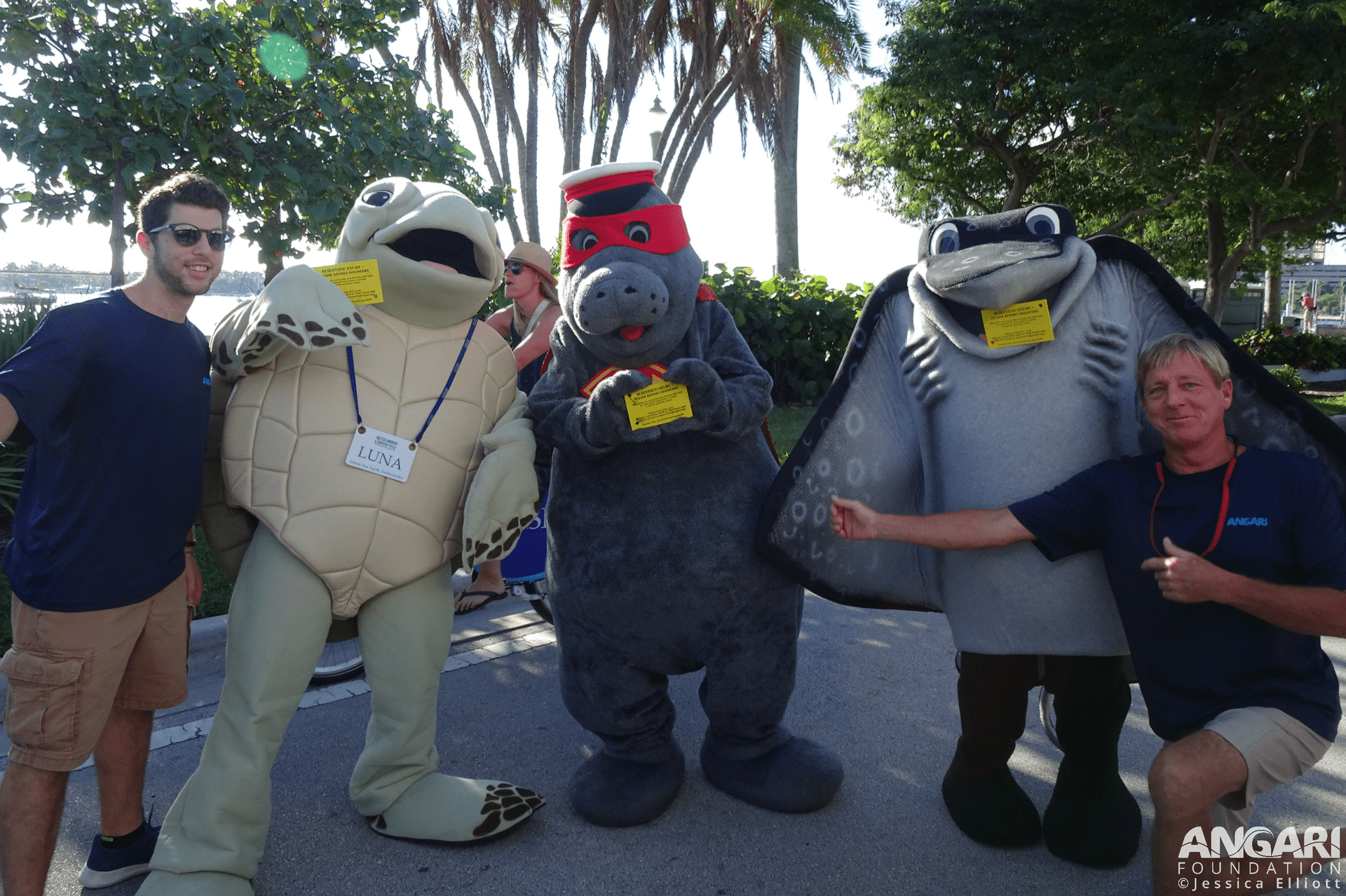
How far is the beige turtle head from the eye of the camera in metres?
2.38

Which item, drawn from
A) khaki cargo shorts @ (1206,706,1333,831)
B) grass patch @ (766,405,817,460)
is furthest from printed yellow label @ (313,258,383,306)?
grass patch @ (766,405,817,460)

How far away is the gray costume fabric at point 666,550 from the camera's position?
7.88 ft

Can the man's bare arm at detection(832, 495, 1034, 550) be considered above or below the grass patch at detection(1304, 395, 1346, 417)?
above

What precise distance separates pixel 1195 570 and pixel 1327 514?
32 cm

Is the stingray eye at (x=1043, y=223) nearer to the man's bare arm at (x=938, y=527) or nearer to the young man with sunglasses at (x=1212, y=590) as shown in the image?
the young man with sunglasses at (x=1212, y=590)

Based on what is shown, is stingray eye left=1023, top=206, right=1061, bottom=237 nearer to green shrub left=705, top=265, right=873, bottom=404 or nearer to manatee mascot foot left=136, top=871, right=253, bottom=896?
manatee mascot foot left=136, top=871, right=253, bottom=896

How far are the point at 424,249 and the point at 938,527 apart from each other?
1603mm

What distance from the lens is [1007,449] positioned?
225 cm

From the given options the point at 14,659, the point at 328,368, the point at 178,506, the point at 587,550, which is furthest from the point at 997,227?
the point at 14,659

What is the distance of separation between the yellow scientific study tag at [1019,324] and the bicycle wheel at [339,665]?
2.81m

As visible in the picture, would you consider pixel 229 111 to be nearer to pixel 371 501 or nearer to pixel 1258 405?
pixel 371 501

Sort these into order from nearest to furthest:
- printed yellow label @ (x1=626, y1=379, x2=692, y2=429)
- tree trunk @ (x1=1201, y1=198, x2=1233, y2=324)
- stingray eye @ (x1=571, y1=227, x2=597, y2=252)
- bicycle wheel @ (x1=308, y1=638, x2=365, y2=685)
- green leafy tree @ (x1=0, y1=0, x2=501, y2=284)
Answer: printed yellow label @ (x1=626, y1=379, x2=692, y2=429) < stingray eye @ (x1=571, y1=227, x2=597, y2=252) < bicycle wheel @ (x1=308, y1=638, x2=365, y2=685) < green leafy tree @ (x1=0, y1=0, x2=501, y2=284) < tree trunk @ (x1=1201, y1=198, x2=1233, y2=324)

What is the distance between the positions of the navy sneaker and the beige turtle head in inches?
62.9

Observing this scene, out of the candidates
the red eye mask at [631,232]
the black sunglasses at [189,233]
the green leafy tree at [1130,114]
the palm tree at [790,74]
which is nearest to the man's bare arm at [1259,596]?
the red eye mask at [631,232]
